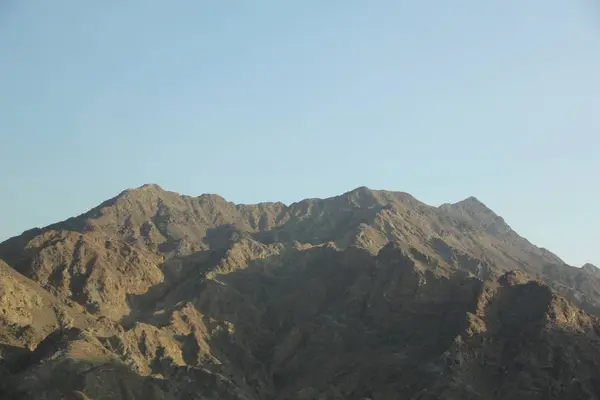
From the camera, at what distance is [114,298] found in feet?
462

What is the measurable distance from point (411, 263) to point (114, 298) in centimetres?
5849

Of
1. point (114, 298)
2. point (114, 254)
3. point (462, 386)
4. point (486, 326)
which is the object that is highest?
point (114, 254)

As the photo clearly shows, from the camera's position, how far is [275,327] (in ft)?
478

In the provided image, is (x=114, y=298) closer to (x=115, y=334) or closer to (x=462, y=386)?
(x=115, y=334)

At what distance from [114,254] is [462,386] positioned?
78177 mm

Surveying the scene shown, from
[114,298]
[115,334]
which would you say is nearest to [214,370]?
[115,334]

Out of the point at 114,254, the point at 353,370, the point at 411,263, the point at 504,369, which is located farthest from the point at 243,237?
the point at 504,369

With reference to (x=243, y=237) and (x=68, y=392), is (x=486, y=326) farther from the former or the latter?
(x=243, y=237)

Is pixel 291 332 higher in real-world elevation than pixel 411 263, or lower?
lower

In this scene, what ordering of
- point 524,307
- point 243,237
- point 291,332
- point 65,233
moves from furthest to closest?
point 243,237
point 65,233
point 291,332
point 524,307

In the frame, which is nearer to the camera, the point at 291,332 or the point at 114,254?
the point at 291,332

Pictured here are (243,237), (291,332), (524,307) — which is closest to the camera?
(524,307)

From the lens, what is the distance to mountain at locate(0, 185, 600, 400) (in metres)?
106

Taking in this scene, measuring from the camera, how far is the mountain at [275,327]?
4173 inches
